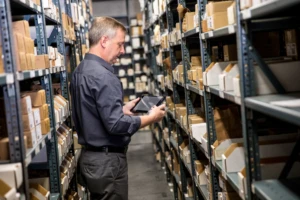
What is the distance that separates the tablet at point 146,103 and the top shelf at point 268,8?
1.70m

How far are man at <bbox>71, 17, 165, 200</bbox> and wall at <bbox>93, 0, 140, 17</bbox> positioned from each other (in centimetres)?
811

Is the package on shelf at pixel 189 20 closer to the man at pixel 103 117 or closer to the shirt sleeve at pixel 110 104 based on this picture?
the man at pixel 103 117

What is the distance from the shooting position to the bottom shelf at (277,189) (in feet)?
6.31

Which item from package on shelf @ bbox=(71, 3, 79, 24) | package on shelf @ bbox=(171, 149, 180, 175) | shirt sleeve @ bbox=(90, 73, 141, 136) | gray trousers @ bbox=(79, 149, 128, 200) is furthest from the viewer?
package on shelf @ bbox=(171, 149, 180, 175)

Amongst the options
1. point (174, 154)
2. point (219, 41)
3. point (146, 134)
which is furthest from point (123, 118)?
point (146, 134)

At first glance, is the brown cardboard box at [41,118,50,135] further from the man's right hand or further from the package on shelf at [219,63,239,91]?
the package on shelf at [219,63,239,91]

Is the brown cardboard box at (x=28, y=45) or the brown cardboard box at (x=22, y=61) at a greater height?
the brown cardboard box at (x=28, y=45)

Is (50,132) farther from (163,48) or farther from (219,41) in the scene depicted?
(163,48)

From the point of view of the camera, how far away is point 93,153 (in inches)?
125

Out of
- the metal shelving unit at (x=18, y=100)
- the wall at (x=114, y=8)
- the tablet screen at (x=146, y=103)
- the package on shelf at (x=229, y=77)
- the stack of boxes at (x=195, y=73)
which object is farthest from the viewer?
the wall at (x=114, y=8)

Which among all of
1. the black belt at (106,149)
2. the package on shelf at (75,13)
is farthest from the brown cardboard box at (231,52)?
the package on shelf at (75,13)

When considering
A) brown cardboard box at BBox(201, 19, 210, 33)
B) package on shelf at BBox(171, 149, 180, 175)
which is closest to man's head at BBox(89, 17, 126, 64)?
brown cardboard box at BBox(201, 19, 210, 33)

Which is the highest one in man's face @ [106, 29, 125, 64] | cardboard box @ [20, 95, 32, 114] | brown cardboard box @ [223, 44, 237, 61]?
man's face @ [106, 29, 125, 64]

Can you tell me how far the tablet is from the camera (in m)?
3.56
